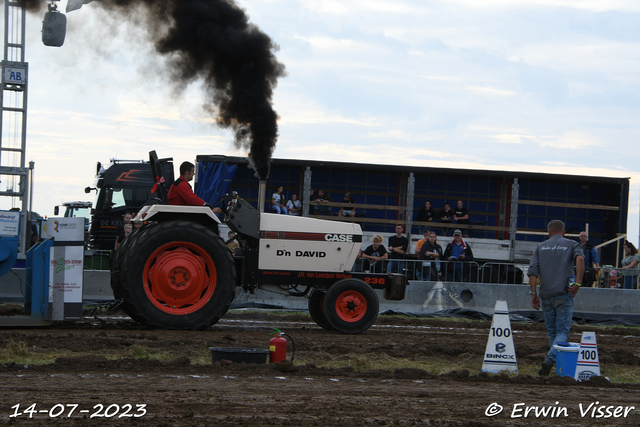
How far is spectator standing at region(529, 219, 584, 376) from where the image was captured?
24.3 feet

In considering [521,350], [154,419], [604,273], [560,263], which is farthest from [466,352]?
[604,273]

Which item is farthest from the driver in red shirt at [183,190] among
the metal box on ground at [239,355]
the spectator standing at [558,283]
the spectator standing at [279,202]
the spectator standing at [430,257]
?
the spectator standing at [279,202]

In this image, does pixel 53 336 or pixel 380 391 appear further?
pixel 53 336

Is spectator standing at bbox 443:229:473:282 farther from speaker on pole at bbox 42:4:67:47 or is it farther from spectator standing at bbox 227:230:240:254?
speaker on pole at bbox 42:4:67:47

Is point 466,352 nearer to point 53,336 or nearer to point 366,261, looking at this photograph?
point 53,336

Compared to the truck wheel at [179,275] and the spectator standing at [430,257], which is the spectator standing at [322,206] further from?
the truck wheel at [179,275]

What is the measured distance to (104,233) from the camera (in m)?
19.1

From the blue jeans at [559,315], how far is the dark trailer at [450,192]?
32.6 ft

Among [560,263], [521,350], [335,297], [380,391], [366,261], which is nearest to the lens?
[380,391]

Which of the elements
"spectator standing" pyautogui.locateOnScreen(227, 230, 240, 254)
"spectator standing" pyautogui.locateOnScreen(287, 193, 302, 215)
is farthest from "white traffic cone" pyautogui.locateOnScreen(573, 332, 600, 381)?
"spectator standing" pyautogui.locateOnScreen(287, 193, 302, 215)

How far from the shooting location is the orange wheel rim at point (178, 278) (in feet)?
28.7

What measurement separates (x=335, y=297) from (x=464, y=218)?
30.9 feet

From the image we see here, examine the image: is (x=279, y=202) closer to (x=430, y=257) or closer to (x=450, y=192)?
(x=430, y=257)

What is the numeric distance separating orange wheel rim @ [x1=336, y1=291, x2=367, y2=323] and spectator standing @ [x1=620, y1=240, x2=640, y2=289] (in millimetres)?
7302
